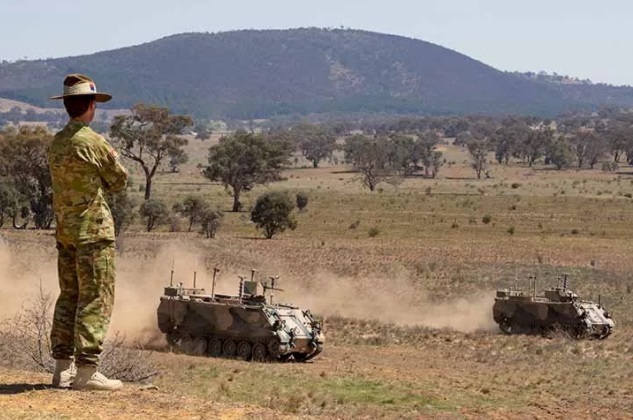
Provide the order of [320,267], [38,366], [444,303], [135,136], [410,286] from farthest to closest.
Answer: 1. [135,136]
2. [320,267]
3. [410,286]
4. [444,303]
5. [38,366]

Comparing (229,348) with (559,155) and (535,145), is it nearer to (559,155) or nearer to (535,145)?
(559,155)

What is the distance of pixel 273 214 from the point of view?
68562 mm

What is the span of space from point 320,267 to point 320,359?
23.6 metres

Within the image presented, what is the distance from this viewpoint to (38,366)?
15883 mm

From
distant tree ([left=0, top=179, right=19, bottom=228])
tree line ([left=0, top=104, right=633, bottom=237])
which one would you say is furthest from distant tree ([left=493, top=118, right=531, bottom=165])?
distant tree ([left=0, top=179, right=19, bottom=228])

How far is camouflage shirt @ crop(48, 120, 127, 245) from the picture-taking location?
1173cm

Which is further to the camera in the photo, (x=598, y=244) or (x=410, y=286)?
(x=598, y=244)

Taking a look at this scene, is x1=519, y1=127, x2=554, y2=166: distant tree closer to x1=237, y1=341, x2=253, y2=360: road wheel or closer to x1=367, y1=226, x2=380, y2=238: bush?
x1=367, y1=226, x2=380, y2=238: bush

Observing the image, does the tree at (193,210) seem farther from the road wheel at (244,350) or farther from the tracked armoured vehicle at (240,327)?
the road wheel at (244,350)

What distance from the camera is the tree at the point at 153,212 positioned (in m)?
69.8

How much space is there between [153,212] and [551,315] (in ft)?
125

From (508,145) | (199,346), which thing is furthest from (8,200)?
(508,145)

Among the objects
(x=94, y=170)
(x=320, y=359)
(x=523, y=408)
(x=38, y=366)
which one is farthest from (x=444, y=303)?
(x=94, y=170)

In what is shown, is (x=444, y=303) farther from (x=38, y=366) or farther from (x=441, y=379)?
(x=38, y=366)
